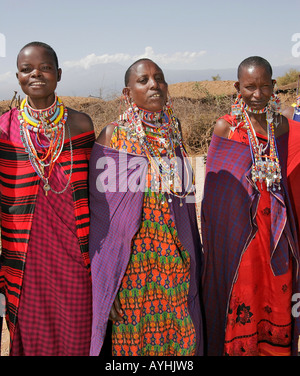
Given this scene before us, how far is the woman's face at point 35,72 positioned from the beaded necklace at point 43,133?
12cm

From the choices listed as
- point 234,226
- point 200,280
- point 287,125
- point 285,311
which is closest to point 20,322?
point 200,280

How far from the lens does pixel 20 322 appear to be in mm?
2541

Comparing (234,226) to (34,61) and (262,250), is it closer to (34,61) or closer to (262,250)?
(262,250)

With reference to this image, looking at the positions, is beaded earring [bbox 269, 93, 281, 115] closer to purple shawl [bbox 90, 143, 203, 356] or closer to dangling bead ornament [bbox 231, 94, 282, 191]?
dangling bead ornament [bbox 231, 94, 282, 191]

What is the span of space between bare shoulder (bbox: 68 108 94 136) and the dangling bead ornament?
3.34ft

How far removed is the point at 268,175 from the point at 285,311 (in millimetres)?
959

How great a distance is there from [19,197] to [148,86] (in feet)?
3.42

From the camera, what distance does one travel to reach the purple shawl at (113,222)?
7.79 ft

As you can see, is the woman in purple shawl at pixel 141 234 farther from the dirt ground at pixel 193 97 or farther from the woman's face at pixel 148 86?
the dirt ground at pixel 193 97

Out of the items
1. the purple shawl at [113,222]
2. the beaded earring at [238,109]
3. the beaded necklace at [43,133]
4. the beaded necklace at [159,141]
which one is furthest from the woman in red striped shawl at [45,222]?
the beaded earring at [238,109]

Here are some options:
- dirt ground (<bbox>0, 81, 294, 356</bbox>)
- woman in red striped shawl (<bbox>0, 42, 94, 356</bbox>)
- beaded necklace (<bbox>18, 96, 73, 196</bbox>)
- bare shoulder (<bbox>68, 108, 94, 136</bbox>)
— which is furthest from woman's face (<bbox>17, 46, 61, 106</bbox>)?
dirt ground (<bbox>0, 81, 294, 356</bbox>)

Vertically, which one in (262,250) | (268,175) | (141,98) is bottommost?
(262,250)

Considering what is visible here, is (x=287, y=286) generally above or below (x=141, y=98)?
below

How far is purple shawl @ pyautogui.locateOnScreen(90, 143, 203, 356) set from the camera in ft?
7.79
